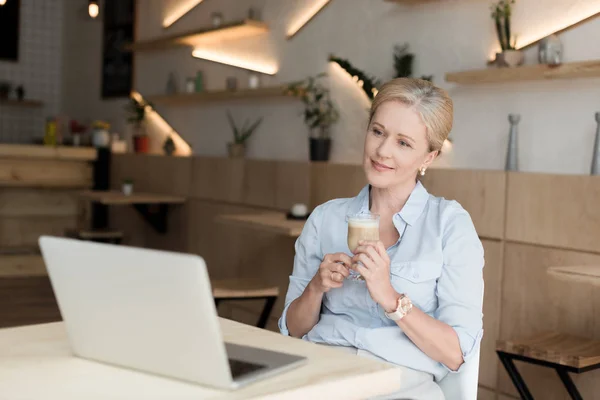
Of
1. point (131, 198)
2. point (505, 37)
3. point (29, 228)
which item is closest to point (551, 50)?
point (505, 37)

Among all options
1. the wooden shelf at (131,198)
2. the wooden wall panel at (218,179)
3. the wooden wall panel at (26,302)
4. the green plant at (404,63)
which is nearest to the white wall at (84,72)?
the wooden shelf at (131,198)

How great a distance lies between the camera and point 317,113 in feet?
15.8

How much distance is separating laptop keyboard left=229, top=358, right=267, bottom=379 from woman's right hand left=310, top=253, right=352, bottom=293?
1.72ft

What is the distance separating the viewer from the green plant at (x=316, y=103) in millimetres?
4812

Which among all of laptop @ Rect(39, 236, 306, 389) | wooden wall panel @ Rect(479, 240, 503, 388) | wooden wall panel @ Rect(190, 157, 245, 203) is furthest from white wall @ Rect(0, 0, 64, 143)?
laptop @ Rect(39, 236, 306, 389)

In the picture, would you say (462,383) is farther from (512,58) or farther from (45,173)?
(45,173)

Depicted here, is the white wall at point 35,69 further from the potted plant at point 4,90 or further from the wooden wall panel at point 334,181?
the wooden wall panel at point 334,181

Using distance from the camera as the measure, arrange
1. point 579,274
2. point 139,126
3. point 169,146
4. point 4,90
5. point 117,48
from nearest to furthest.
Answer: point 579,274, point 169,146, point 139,126, point 117,48, point 4,90

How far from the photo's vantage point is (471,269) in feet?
6.23

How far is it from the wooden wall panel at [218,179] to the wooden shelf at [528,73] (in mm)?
1830

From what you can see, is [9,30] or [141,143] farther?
[9,30]

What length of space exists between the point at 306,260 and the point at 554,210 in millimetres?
1639

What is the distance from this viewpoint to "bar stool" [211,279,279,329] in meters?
4.09

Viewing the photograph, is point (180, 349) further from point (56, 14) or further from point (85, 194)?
point (56, 14)
